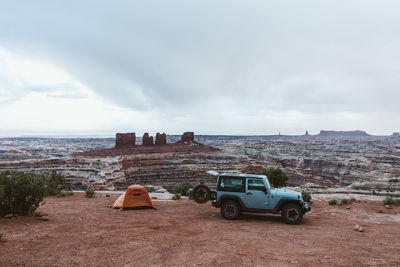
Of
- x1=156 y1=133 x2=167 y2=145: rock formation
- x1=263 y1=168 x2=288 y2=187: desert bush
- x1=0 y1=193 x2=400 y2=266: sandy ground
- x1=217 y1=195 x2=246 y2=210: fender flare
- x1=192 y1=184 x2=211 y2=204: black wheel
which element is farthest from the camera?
x1=156 y1=133 x2=167 y2=145: rock formation

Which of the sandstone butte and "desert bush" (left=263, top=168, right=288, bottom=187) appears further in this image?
the sandstone butte

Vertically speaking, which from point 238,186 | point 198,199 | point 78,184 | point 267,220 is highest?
point 238,186

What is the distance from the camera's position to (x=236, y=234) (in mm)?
9500

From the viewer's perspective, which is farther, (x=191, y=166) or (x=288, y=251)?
(x=191, y=166)

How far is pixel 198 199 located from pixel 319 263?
6650 millimetres

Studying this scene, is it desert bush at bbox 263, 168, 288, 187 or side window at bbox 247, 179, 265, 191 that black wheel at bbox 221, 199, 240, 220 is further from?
desert bush at bbox 263, 168, 288, 187

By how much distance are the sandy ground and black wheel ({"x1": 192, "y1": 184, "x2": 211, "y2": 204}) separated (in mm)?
951

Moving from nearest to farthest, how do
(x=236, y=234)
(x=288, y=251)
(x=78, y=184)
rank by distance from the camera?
(x=288, y=251)
(x=236, y=234)
(x=78, y=184)

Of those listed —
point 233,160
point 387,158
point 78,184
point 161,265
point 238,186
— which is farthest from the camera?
point 387,158

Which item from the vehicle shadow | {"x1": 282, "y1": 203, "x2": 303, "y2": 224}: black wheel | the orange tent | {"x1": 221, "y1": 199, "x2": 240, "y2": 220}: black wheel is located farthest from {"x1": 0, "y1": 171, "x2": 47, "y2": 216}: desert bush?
{"x1": 282, "y1": 203, "x2": 303, "y2": 224}: black wheel

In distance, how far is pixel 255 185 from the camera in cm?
1198

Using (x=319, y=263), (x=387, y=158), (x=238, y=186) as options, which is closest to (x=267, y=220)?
(x=238, y=186)

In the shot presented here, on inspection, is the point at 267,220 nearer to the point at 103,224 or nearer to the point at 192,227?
the point at 192,227

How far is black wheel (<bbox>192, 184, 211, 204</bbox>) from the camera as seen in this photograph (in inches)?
492
